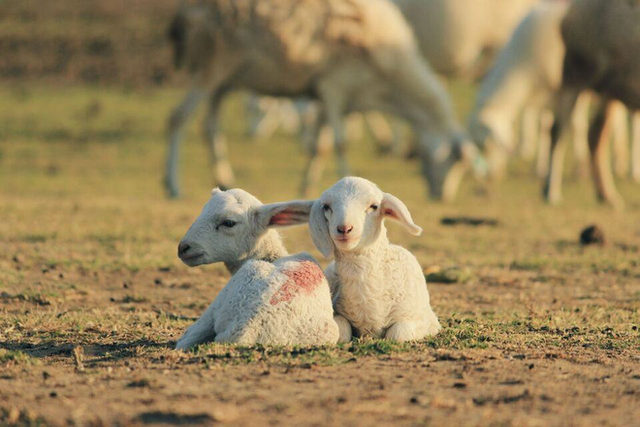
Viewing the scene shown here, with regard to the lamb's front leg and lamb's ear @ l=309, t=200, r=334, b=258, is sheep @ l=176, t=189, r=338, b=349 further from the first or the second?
lamb's ear @ l=309, t=200, r=334, b=258

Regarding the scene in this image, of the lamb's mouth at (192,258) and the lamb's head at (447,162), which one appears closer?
the lamb's mouth at (192,258)

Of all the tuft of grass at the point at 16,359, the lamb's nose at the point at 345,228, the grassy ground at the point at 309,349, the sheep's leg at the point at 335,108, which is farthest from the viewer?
the sheep's leg at the point at 335,108

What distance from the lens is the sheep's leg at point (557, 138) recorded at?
14336mm

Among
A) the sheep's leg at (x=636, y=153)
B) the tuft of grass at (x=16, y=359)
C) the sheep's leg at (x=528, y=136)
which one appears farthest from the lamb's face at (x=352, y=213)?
the sheep's leg at (x=528, y=136)

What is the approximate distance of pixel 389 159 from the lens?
21.6m

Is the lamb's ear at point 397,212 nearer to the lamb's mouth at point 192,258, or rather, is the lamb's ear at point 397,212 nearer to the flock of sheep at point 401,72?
the lamb's mouth at point 192,258

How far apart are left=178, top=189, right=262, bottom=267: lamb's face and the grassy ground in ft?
1.58

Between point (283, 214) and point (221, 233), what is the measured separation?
0.32 meters

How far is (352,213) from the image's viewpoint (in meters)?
4.79

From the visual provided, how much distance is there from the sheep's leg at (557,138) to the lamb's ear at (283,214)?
9561mm

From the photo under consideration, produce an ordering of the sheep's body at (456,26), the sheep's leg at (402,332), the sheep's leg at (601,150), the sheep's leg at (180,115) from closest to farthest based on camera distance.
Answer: the sheep's leg at (402,332), the sheep's leg at (601,150), the sheep's leg at (180,115), the sheep's body at (456,26)

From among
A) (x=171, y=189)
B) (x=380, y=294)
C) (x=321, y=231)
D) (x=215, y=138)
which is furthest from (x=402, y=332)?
(x=215, y=138)

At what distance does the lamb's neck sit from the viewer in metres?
5.44

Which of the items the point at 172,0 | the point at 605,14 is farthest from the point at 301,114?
the point at 172,0
